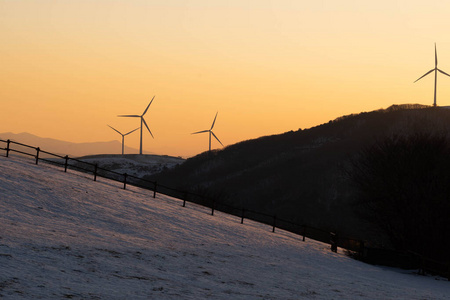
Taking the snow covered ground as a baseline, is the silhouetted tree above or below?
above

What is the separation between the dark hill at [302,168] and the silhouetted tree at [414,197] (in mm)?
55592

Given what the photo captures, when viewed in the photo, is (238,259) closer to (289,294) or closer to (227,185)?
(289,294)

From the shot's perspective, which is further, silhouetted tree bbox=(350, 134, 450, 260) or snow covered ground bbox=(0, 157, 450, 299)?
silhouetted tree bbox=(350, 134, 450, 260)

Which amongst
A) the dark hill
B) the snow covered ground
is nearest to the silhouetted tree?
the snow covered ground

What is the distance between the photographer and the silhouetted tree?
3944 centimetres

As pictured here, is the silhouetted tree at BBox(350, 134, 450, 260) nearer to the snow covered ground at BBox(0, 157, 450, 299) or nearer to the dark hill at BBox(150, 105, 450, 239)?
the snow covered ground at BBox(0, 157, 450, 299)

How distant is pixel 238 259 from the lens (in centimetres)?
2505

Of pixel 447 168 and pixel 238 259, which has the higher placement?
pixel 447 168

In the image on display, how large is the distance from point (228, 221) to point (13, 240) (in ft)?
69.0

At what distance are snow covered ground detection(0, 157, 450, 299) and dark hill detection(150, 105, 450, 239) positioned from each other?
216ft

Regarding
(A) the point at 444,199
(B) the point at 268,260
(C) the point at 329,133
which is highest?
(C) the point at 329,133

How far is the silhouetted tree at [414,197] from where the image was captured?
129ft

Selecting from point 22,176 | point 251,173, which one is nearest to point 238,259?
point 22,176

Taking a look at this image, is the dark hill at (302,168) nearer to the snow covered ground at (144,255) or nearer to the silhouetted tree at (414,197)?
the silhouetted tree at (414,197)
